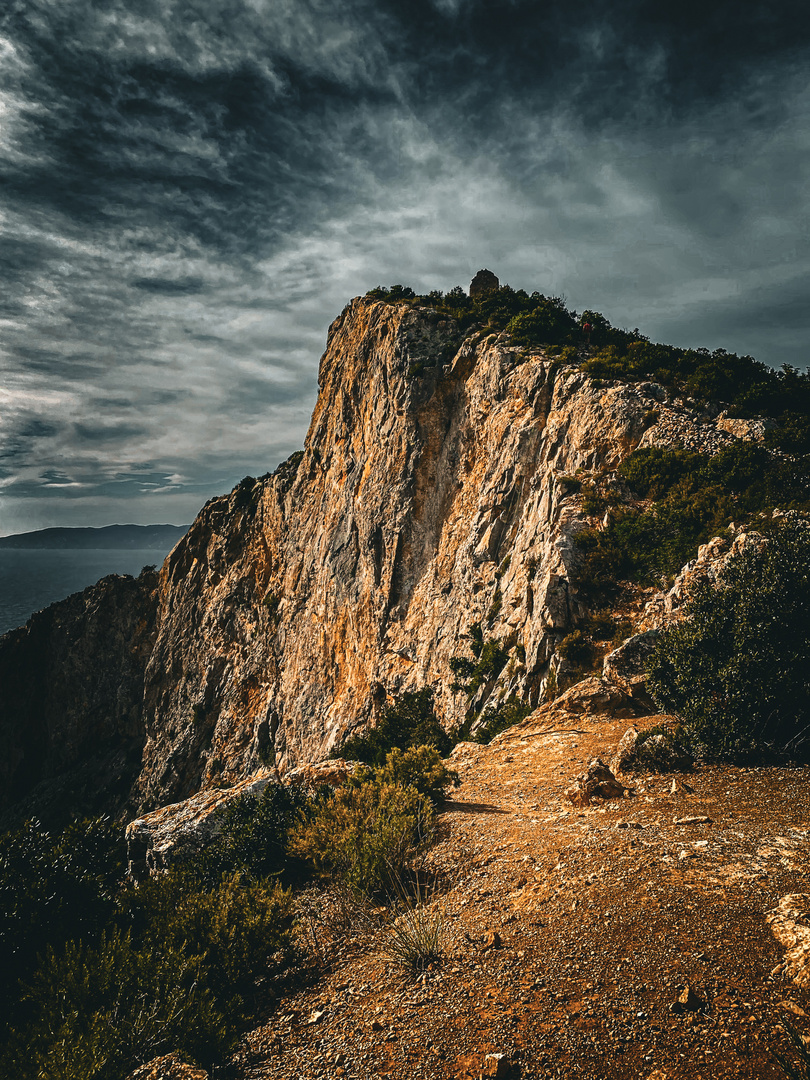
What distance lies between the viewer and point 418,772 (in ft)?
36.4

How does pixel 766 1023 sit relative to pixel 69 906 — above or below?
above

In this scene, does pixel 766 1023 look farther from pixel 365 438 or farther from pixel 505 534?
pixel 365 438

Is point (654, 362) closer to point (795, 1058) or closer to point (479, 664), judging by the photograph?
point (479, 664)

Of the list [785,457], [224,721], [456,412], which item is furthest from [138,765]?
[785,457]

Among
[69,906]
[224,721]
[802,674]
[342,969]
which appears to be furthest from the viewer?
[224,721]

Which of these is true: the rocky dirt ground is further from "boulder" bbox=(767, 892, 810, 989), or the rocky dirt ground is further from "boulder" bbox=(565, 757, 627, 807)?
"boulder" bbox=(565, 757, 627, 807)

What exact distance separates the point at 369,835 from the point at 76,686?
68.6 meters

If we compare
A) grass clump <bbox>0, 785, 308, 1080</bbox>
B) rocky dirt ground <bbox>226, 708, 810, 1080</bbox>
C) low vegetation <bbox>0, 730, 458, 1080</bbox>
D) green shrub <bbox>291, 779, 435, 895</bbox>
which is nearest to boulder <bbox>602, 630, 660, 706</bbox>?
rocky dirt ground <bbox>226, 708, 810, 1080</bbox>

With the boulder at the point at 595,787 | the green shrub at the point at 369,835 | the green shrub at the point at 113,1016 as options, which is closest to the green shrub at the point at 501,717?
the boulder at the point at 595,787

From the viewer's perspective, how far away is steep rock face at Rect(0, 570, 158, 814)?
60.0m

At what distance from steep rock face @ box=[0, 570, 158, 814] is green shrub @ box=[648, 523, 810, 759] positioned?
203ft

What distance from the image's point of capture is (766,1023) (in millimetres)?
3955

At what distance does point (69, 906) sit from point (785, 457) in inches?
842

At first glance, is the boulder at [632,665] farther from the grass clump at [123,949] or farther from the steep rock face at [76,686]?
the steep rock face at [76,686]
